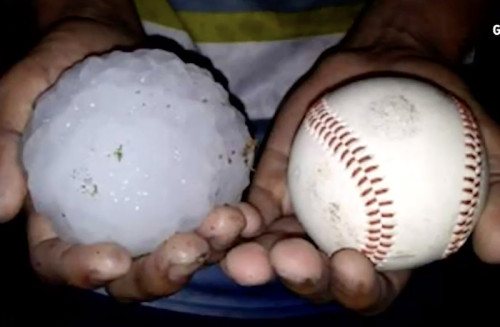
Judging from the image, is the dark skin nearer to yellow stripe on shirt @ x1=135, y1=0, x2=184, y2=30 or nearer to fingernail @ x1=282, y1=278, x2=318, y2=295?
fingernail @ x1=282, y1=278, x2=318, y2=295

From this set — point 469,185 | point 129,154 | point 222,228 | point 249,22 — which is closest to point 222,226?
point 222,228

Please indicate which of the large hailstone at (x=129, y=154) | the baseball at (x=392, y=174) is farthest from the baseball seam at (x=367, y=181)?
the large hailstone at (x=129, y=154)

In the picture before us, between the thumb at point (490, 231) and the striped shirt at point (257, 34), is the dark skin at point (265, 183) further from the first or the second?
the striped shirt at point (257, 34)

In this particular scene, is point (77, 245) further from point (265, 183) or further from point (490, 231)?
point (490, 231)

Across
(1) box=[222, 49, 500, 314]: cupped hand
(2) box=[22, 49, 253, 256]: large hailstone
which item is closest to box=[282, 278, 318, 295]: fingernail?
(1) box=[222, 49, 500, 314]: cupped hand

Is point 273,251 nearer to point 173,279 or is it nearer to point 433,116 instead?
point 173,279
